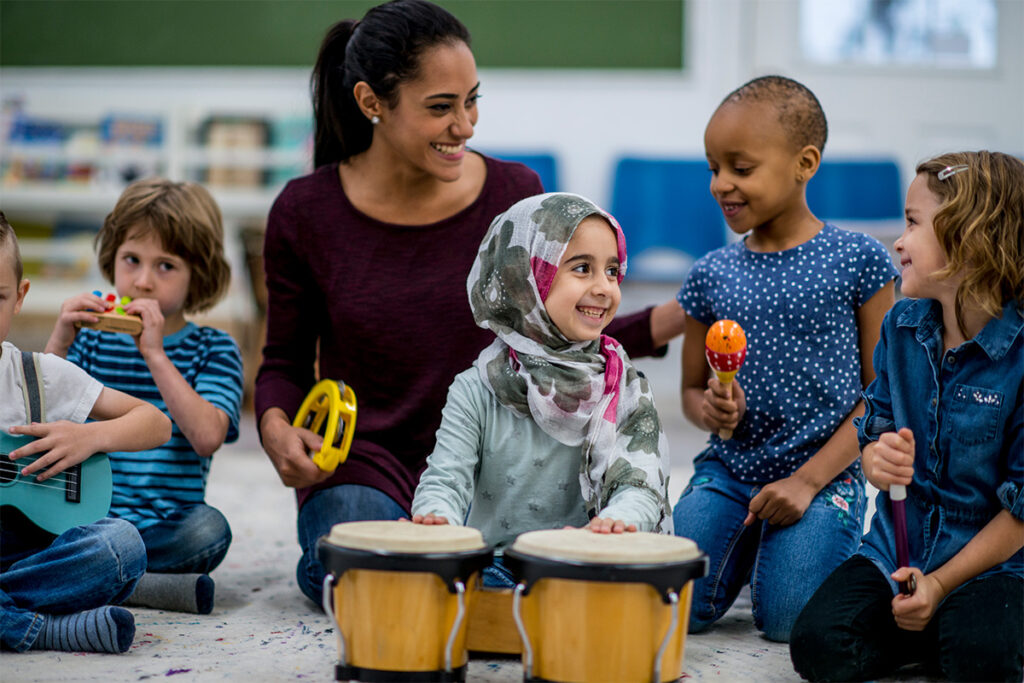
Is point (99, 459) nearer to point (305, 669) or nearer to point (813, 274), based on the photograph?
point (305, 669)

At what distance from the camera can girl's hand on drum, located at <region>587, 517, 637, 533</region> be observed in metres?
1.43

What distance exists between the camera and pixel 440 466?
5.41ft

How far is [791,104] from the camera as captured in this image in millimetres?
2004

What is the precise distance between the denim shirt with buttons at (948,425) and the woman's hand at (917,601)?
0.09 meters

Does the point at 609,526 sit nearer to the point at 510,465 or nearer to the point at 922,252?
the point at 510,465

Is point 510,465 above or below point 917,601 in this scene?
above

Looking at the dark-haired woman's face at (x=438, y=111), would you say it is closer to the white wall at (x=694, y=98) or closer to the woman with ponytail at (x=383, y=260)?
the woman with ponytail at (x=383, y=260)

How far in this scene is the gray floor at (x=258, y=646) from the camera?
5.09 ft

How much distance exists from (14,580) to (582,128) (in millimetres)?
4086

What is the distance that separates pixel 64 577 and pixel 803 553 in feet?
3.93

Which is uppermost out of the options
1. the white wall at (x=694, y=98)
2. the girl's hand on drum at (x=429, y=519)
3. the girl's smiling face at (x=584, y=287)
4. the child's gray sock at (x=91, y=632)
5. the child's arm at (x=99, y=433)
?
the white wall at (x=694, y=98)

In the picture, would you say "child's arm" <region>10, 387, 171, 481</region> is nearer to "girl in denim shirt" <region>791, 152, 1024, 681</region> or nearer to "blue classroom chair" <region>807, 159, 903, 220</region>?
"girl in denim shirt" <region>791, 152, 1024, 681</region>

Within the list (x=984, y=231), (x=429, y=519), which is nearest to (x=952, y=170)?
(x=984, y=231)

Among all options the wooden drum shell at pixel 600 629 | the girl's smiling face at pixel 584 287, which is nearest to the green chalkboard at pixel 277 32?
the girl's smiling face at pixel 584 287
